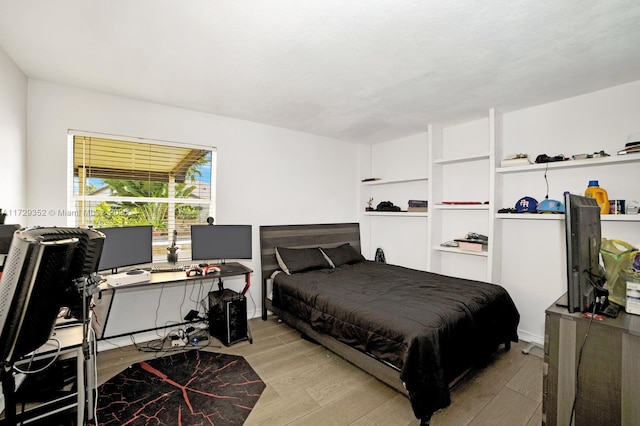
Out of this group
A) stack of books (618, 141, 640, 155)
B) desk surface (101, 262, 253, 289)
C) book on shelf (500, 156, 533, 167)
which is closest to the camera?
stack of books (618, 141, 640, 155)

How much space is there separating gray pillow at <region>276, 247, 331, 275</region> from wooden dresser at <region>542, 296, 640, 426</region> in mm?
2544

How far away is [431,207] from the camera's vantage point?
3.81 meters

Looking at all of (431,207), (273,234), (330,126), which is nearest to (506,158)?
(431,207)

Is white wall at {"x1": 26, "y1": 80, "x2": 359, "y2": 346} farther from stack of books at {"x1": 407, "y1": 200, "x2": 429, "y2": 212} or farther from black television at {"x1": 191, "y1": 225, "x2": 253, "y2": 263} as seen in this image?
stack of books at {"x1": 407, "y1": 200, "x2": 429, "y2": 212}

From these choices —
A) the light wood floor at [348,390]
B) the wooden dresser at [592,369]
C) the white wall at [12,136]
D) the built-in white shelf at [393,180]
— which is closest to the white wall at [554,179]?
the light wood floor at [348,390]

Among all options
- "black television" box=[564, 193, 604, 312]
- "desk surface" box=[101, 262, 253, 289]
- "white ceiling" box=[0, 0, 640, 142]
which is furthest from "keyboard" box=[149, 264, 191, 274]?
"black television" box=[564, 193, 604, 312]

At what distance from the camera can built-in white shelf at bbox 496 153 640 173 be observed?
A: 2457 millimetres

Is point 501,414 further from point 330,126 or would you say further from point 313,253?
point 330,126

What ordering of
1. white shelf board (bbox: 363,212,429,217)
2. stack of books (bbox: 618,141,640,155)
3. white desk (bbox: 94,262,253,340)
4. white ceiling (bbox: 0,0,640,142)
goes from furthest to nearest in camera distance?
white shelf board (bbox: 363,212,429,217) < white desk (bbox: 94,262,253,340) < stack of books (bbox: 618,141,640,155) < white ceiling (bbox: 0,0,640,142)

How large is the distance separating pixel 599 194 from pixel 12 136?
4966mm

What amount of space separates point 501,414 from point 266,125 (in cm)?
377

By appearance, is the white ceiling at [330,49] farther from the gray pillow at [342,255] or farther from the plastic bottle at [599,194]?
the gray pillow at [342,255]

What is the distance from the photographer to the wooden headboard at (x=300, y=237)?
3779 mm

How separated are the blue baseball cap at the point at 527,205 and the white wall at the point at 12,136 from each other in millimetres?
4577
